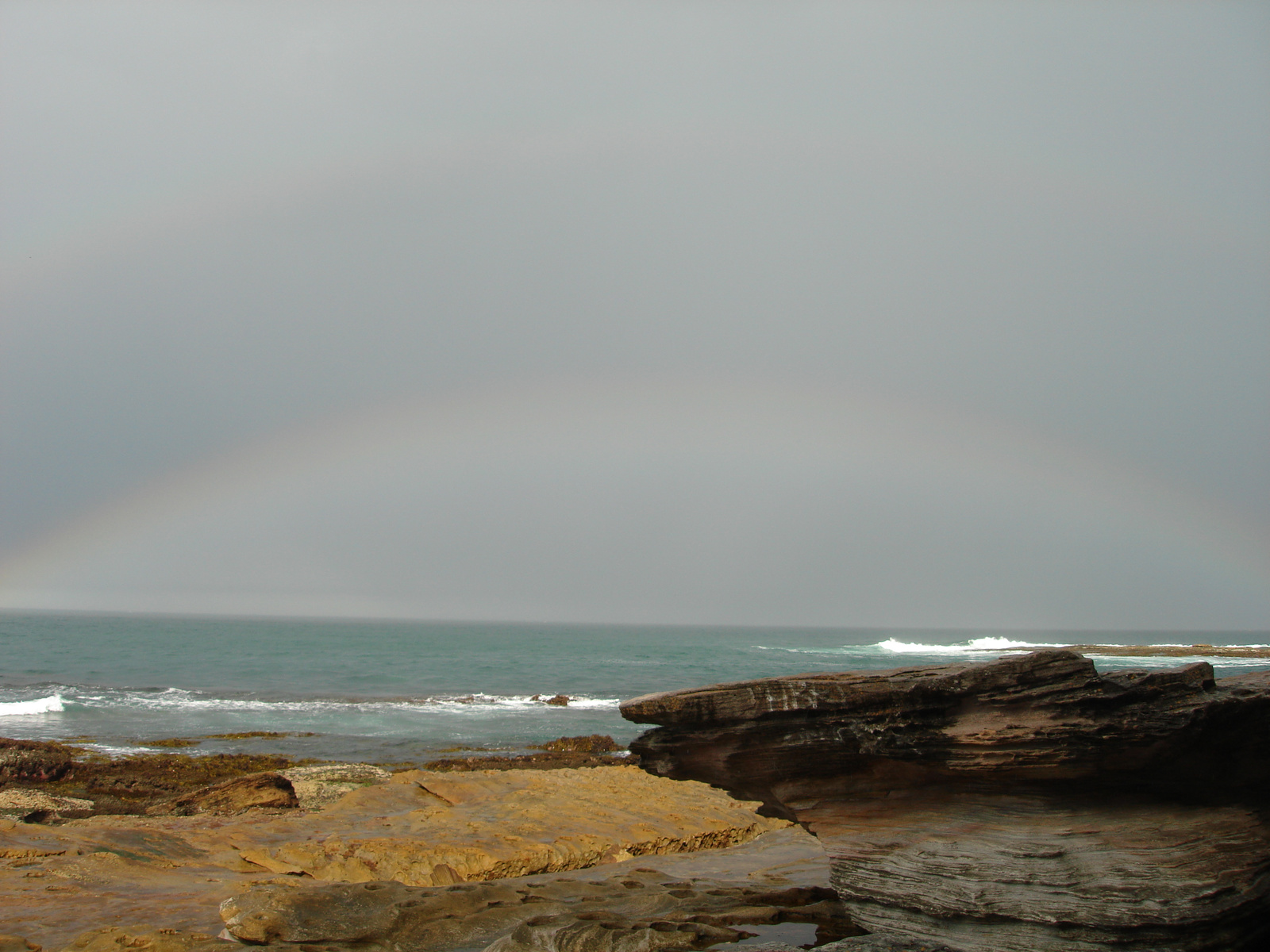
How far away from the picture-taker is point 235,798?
47.5 ft

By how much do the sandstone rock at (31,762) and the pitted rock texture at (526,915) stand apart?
41.7 feet

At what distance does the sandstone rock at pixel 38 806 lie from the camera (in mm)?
13367

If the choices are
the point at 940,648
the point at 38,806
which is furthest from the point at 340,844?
the point at 940,648

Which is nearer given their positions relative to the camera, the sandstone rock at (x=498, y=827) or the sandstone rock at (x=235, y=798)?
the sandstone rock at (x=498, y=827)

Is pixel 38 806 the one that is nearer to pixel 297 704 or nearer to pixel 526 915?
pixel 526 915

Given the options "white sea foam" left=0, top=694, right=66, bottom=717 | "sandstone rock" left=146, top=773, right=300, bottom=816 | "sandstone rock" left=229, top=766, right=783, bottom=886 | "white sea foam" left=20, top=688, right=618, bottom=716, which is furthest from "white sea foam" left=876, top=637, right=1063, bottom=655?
"sandstone rock" left=146, top=773, right=300, bottom=816

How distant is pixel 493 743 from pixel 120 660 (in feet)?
193

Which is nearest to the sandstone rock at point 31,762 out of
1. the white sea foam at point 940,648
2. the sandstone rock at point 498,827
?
the sandstone rock at point 498,827

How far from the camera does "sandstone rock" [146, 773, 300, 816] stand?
14336mm

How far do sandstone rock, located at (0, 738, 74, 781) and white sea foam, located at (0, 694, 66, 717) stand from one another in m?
20.3

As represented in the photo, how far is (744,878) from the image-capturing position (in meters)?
9.25

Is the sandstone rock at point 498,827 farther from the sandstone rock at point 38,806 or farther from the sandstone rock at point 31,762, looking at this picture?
the sandstone rock at point 31,762

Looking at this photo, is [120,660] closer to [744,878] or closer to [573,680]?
[573,680]

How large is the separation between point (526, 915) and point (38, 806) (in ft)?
38.0
